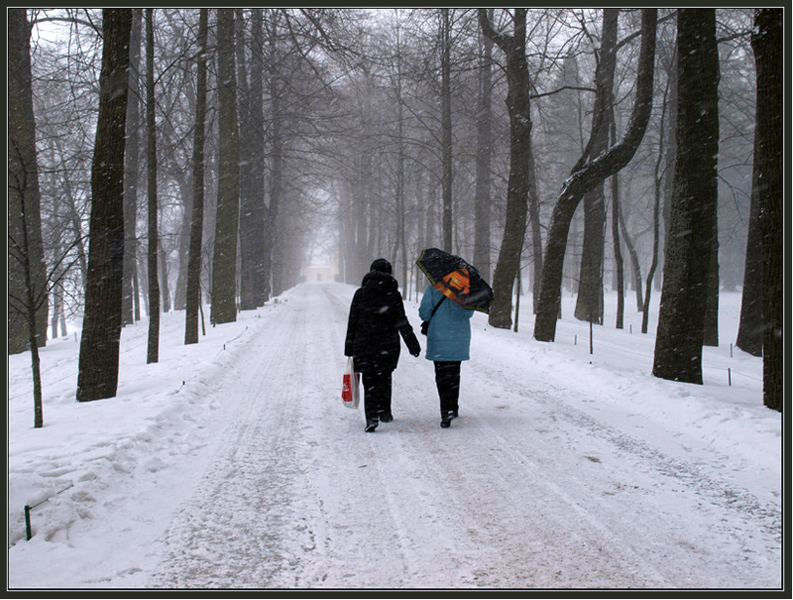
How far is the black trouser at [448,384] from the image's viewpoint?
581 centimetres

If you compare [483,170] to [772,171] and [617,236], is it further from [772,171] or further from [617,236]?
[772,171]

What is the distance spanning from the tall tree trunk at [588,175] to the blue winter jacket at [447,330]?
5814mm

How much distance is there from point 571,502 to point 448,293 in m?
2.60

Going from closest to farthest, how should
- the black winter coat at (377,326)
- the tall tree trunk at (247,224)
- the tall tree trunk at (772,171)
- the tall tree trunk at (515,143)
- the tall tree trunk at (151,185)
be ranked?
the tall tree trunk at (772,171), the black winter coat at (377,326), the tall tree trunk at (151,185), the tall tree trunk at (515,143), the tall tree trunk at (247,224)

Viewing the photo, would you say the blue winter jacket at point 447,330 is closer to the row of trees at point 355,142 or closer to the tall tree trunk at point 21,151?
the row of trees at point 355,142

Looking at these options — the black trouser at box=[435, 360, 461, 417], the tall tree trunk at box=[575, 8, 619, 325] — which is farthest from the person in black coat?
the tall tree trunk at box=[575, 8, 619, 325]

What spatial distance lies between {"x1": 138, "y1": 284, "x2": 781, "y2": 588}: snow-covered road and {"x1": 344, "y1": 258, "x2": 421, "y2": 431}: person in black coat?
1.56ft

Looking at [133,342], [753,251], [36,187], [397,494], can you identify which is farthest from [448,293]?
[133,342]

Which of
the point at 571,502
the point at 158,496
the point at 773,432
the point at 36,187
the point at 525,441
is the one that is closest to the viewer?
the point at 571,502

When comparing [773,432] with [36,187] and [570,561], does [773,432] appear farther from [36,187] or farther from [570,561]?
[36,187]

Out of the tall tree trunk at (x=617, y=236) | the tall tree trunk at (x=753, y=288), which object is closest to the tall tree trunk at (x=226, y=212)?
the tall tree trunk at (x=617, y=236)

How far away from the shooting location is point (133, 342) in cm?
1600

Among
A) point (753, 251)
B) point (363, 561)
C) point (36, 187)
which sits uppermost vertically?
point (36, 187)

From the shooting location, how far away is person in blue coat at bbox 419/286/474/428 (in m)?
5.83
